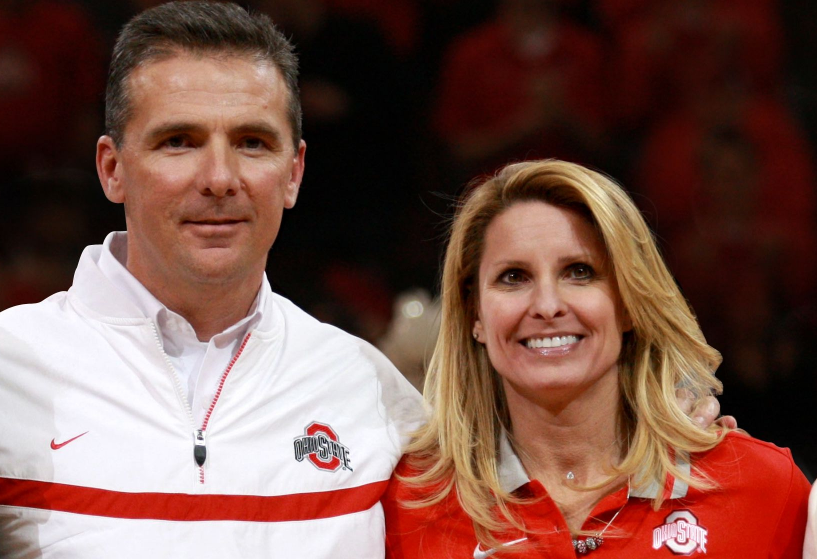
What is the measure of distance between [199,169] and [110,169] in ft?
1.05

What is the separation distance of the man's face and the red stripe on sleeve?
56 cm

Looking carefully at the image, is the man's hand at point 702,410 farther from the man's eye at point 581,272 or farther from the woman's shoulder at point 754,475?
the man's eye at point 581,272

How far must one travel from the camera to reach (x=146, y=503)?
7.86 ft


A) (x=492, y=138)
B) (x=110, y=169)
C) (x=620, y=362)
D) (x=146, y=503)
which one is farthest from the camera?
(x=492, y=138)

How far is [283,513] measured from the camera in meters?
2.54

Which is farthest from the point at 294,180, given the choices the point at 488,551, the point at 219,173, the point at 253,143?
the point at 488,551

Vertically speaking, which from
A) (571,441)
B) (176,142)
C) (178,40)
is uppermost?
(178,40)

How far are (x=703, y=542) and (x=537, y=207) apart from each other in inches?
38.7

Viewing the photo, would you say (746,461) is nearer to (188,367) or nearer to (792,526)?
(792,526)

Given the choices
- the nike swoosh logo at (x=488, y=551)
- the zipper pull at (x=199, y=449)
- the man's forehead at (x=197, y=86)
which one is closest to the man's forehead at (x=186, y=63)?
the man's forehead at (x=197, y=86)

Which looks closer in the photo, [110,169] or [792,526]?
[792,526]

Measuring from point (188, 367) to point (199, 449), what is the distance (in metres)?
Answer: 0.27

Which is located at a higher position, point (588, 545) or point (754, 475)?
point (754, 475)

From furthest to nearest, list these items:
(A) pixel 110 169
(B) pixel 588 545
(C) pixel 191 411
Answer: (A) pixel 110 169 < (B) pixel 588 545 < (C) pixel 191 411
